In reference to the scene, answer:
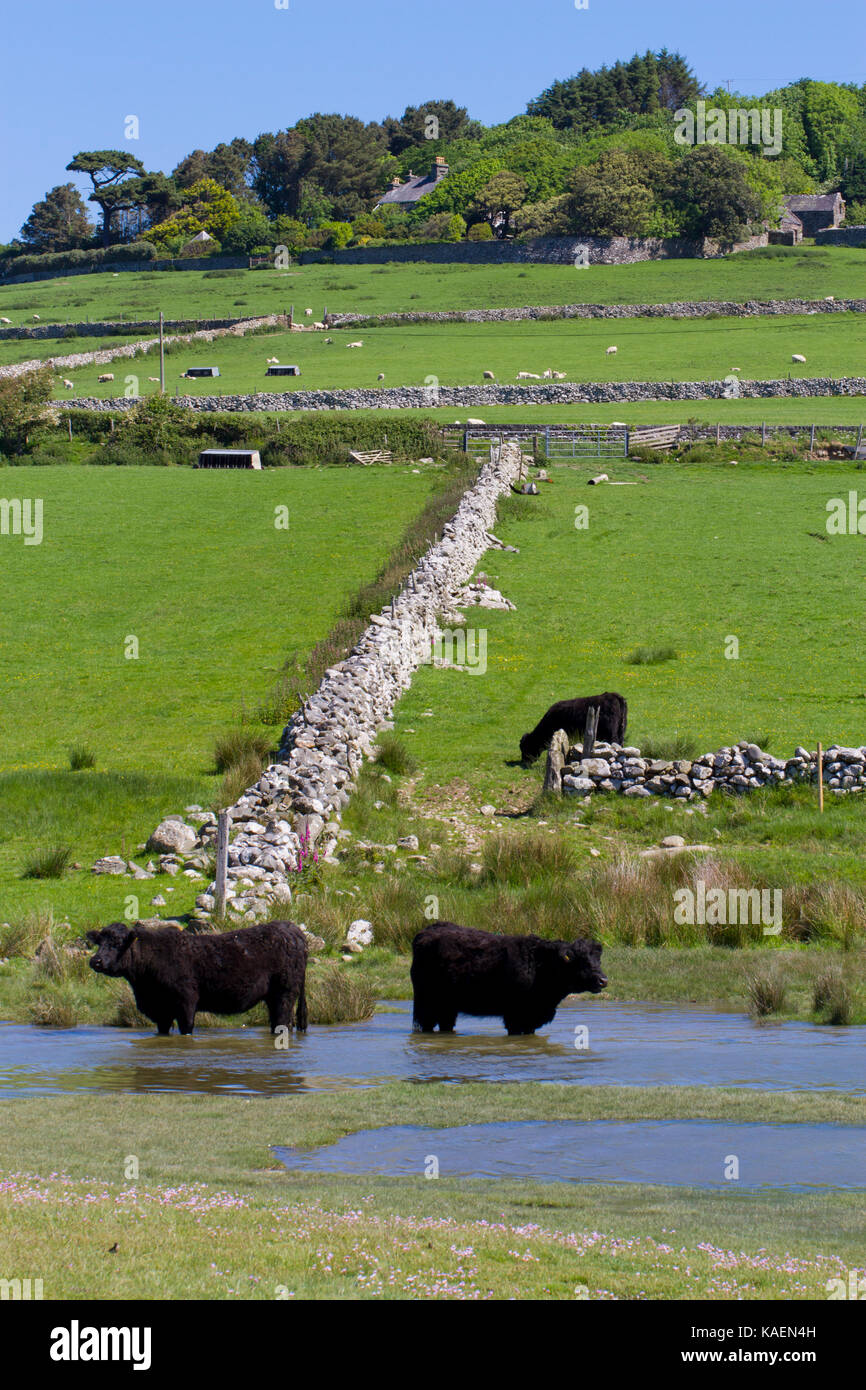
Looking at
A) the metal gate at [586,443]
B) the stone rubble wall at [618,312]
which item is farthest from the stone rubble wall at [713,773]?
the stone rubble wall at [618,312]

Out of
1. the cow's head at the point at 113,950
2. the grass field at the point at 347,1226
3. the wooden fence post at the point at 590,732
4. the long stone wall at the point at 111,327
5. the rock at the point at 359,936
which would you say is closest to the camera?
the grass field at the point at 347,1226

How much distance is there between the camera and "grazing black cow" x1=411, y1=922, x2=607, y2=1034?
556 inches

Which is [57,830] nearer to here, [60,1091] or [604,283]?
[60,1091]

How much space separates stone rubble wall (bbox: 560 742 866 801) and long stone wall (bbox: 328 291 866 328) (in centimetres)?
8562

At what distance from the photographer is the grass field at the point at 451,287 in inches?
4402

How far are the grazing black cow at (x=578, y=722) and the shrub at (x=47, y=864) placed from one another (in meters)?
8.19

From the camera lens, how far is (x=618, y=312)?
4188 inches

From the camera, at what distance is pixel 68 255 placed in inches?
6526

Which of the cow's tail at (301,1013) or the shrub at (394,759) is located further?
the shrub at (394,759)

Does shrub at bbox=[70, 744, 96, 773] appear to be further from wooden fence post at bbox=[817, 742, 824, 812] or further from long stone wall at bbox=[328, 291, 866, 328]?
long stone wall at bbox=[328, 291, 866, 328]

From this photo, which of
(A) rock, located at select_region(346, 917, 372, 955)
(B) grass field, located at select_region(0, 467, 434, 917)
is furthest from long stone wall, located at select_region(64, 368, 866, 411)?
(A) rock, located at select_region(346, 917, 372, 955)

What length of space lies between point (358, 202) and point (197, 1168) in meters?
178

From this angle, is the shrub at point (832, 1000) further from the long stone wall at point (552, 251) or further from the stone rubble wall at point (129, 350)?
the long stone wall at point (552, 251)

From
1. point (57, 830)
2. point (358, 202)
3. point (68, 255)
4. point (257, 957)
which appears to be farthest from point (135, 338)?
point (257, 957)
